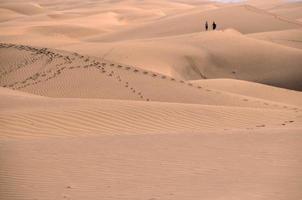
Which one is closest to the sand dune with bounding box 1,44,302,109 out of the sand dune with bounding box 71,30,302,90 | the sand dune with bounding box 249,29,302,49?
the sand dune with bounding box 71,30,302,90

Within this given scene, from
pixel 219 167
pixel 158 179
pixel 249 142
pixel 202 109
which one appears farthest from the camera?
pixel 202 109

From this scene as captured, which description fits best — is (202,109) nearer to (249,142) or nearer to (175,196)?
(249,142)

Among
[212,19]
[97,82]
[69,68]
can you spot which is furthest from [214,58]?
[212,19]

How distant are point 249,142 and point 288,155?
37.5 inches

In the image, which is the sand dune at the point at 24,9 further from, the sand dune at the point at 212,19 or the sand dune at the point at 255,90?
the sand dune at the point at 255,90

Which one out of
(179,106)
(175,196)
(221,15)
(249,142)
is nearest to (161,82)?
(179,106)

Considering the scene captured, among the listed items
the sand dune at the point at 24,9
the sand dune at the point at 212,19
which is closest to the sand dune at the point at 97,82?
the sand dune at the point at 212,19

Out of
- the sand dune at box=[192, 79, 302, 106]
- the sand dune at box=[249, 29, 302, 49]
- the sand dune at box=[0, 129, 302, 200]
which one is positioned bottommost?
the sand dune at box=[192, 79, 302, 106]

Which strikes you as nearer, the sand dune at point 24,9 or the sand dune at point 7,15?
→ the sand dune at point 7,15

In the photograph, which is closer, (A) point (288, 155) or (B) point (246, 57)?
(A) point (288, 155)

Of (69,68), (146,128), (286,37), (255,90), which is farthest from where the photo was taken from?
(286,37)

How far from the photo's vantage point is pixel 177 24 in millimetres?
39750

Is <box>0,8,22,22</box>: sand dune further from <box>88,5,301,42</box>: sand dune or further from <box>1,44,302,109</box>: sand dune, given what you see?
<box>1,44,302,109</box>: sand dune

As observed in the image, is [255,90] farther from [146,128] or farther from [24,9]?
[24,9]
